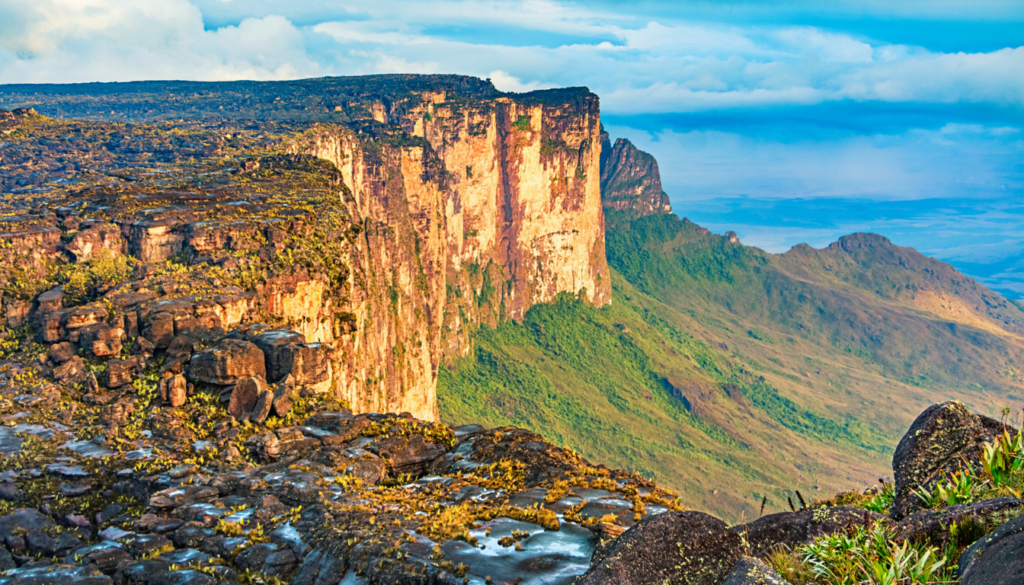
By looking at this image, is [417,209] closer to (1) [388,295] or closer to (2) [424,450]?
(1) [388,295]

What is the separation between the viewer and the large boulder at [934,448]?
15781 mm

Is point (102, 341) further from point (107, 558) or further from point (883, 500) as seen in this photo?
point (883, 500)

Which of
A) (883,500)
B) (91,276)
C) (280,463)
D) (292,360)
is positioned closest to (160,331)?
(292,360)

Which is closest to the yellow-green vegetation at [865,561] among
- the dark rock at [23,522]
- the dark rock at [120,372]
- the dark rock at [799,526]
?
the dark rock at [799,526]

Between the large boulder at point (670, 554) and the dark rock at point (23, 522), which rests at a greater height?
the large boulder at point (670, 554)

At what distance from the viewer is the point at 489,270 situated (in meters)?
200

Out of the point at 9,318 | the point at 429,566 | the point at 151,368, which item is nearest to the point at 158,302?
the point at 151,368

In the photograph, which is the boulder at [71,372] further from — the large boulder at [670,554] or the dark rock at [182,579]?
the large boulder at [670,554]

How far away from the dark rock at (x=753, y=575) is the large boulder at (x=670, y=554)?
3.11 metres

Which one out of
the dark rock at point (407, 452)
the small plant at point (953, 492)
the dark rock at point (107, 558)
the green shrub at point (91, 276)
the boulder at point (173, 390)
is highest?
A: the green shrub at point (91, 276)

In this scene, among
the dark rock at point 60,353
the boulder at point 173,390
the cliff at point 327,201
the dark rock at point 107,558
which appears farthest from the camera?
the cliff at point 327,201

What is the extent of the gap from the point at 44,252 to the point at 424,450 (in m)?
34.6

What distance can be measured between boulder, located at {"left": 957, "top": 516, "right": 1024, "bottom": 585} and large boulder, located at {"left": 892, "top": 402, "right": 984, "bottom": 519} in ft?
15.8

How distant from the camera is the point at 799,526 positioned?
15.3 m
